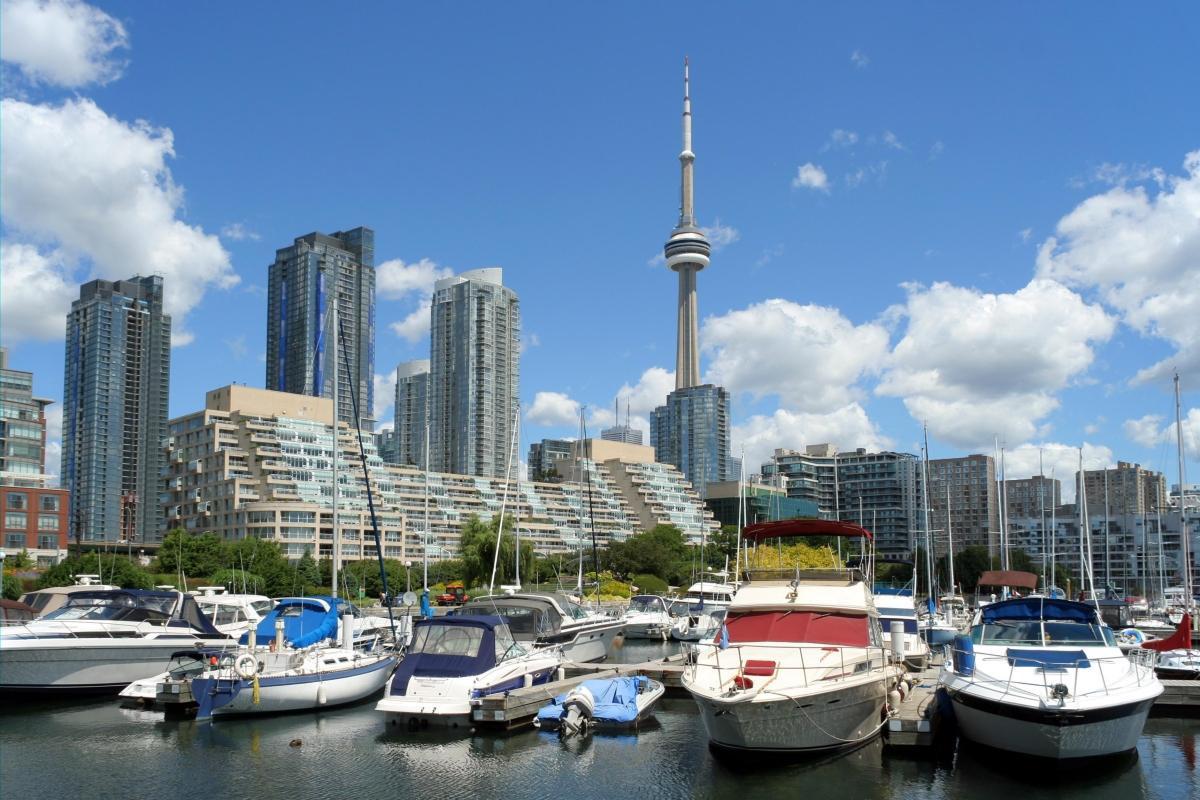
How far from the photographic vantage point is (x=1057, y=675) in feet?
64.0

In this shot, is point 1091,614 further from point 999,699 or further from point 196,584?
point 196,584

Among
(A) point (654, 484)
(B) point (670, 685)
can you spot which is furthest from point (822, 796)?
(A) point (654, 484)

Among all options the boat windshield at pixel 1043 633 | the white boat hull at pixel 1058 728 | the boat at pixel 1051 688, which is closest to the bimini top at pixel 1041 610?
the boat at pixel 1051 688

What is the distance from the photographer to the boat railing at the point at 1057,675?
19.1 meters

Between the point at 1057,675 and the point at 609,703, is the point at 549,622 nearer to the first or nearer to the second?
the point at 609,703

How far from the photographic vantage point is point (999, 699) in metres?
19.1

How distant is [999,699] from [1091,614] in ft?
15.9

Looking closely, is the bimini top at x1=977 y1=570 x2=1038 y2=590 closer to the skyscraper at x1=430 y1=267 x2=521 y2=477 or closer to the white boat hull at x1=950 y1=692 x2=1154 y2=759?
the white boat hull at x1=950 y1=692 x2=1154 y2=759

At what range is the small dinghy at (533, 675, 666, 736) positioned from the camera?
23.5 m

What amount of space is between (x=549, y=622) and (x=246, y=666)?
32.8 feet

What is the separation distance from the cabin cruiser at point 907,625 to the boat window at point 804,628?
9.46 metres

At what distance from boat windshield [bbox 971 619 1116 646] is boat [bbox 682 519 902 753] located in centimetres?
212

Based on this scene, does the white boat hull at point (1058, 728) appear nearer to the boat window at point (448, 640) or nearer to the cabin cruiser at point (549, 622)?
the boat window at point (448, 640)

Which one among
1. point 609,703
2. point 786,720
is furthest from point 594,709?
point 786,720
